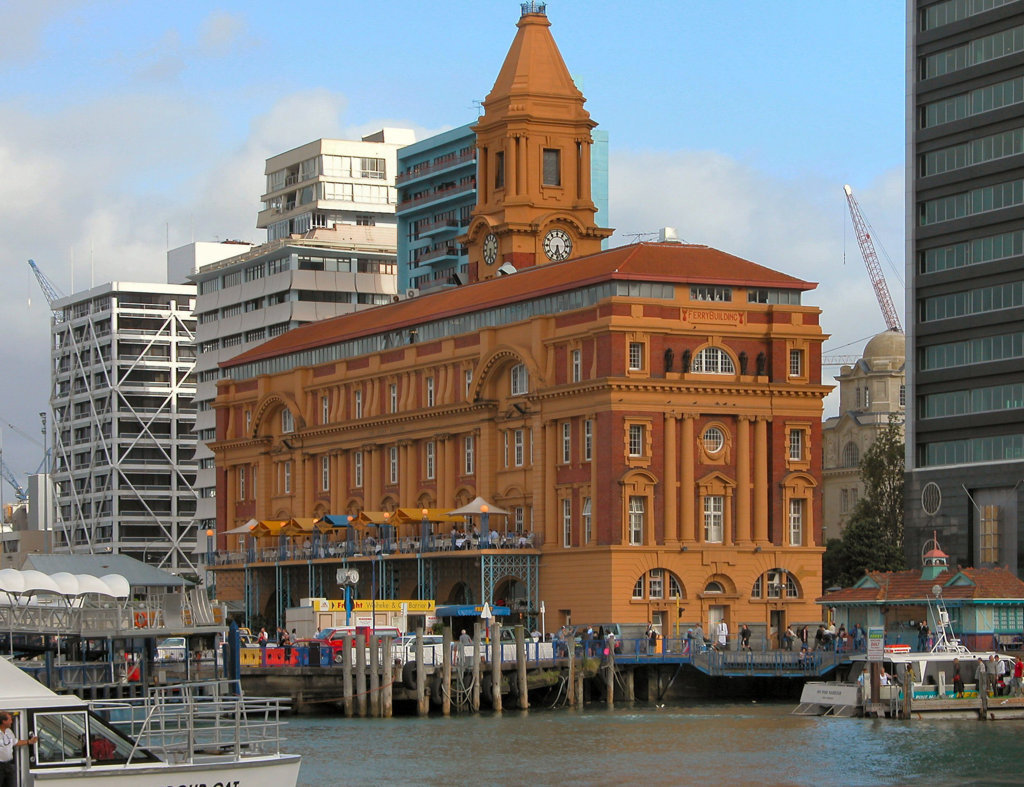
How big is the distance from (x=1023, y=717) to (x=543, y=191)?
6611cm

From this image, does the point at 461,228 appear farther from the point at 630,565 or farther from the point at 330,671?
the point at 330,671

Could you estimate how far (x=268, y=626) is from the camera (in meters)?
141

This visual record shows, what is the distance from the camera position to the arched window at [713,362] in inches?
4601

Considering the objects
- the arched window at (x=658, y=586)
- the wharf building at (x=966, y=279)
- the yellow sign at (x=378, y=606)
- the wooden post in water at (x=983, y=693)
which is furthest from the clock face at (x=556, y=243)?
the wooden post in water at (x=983, y=693)

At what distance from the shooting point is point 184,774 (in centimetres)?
4597

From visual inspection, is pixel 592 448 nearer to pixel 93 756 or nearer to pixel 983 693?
pixel 983 693

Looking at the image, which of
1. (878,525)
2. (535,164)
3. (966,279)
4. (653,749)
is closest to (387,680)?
(653,749)

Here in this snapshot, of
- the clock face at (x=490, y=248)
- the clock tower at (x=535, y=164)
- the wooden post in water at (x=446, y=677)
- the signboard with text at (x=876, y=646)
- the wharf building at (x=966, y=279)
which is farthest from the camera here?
the clock face at (x=490, y=248)

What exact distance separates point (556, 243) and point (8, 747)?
336 ft

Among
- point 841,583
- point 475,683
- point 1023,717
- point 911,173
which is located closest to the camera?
point 1023,717

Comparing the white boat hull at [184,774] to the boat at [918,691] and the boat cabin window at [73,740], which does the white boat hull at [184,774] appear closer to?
the boat cabin window at [73,740]

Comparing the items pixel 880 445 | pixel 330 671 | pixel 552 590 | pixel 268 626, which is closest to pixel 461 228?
pixel 880 445

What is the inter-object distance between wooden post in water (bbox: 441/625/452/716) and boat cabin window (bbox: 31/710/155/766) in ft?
147

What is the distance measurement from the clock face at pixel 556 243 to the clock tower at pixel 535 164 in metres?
0.02
